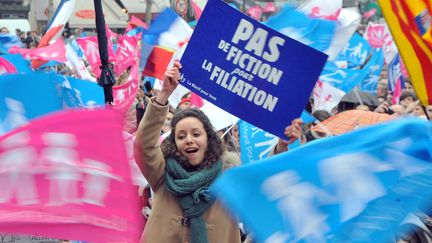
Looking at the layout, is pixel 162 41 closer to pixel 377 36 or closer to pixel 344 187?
pixel 344 187

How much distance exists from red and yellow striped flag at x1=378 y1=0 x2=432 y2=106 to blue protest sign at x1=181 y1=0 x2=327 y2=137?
45 cm

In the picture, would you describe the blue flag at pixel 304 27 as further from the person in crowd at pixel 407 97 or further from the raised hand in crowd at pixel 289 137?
the person in crowd at pixel 407 97

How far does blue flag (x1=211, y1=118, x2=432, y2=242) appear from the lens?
2.59 metres

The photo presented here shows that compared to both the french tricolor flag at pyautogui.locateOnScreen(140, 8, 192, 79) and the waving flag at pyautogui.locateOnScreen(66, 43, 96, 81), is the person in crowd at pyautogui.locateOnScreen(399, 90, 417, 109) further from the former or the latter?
the waving flag at pyautogui.locateOnScreen(66, 43, 96, 81)

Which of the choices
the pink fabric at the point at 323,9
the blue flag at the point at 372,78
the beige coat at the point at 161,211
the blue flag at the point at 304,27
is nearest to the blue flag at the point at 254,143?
the blue flag at the point at 304,27

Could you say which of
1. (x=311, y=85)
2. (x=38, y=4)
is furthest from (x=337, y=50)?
(x=38, y=4)

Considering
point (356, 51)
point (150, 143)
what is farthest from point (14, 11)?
point (150, 143)

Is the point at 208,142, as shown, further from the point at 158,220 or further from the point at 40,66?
the point at 40,66

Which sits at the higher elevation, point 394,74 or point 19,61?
point 394,74

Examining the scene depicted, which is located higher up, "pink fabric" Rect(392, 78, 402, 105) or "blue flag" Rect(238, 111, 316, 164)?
"blue flag" Rect(238, 111, 316, 164)

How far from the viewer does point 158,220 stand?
4031 mm

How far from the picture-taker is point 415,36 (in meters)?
3.95

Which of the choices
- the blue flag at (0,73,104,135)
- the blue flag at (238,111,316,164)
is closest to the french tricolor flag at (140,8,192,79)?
the blue flag at (238,111,316,164)

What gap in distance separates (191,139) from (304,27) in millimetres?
1993
